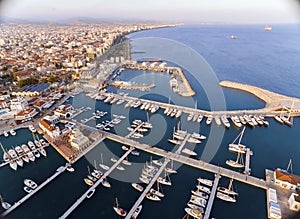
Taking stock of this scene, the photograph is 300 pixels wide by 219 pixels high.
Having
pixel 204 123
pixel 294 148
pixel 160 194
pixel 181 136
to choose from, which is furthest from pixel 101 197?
pixel 294 148

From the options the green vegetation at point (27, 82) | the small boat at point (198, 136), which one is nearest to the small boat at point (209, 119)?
the small boat at point (198, 136)

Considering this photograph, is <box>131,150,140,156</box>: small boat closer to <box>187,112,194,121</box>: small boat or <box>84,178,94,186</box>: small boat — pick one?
<box>84,178,94,186</box>: small boat

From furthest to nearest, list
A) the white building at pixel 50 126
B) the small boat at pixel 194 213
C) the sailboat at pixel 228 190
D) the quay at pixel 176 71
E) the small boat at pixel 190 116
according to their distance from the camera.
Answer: the quay at pixel 176 71
the small boat at pixel 190 116
the white building at pixel 50 126
the sailboat at pixel 228 190
the small boat at pixel 194 213

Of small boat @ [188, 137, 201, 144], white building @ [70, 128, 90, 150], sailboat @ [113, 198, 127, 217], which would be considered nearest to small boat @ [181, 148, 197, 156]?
Result: small boat @ [188, 137, 201, 144]

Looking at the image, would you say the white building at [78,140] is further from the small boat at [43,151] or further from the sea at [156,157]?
the small boat at [43,151]

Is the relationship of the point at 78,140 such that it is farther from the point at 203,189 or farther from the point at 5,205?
the point at 203,189

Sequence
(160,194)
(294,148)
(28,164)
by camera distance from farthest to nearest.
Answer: (294,148)
(28,164)
(160,194)

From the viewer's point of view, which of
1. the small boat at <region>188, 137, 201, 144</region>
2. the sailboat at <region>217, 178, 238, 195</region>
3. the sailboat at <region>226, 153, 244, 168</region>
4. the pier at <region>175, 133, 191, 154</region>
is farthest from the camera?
the small boat at <region>188, 137, 201, 144</region>

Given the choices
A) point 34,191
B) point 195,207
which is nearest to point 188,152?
point 195,207

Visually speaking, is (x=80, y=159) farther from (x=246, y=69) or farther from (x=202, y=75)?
(x=246, y=69)
